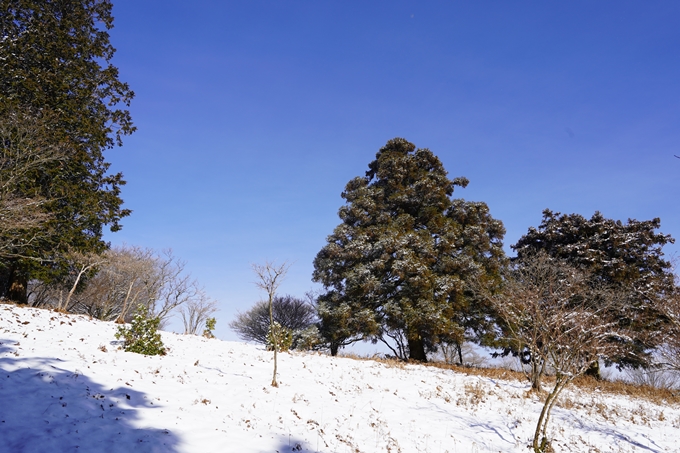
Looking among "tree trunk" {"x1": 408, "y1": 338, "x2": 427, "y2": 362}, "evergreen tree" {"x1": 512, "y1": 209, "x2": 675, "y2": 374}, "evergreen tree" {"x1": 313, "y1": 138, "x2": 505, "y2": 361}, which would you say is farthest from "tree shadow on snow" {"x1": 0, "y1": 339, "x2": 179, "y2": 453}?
"evergreen tree" {"x1": 512, "y1": 209, "x2": 675, "y2": 374}

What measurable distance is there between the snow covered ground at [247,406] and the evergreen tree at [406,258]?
536cm

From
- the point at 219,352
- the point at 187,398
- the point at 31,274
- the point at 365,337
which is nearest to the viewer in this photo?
the point at 187,398

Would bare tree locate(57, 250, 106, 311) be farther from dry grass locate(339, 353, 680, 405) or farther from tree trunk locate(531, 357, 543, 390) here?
tree trunk locate(531, 357, 543, 390)

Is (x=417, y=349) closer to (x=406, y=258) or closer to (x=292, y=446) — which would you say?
(x=406, y=258)

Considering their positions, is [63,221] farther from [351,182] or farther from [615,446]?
[615,446]

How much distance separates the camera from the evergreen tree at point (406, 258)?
1969 centimetres

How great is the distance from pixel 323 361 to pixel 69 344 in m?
8.66

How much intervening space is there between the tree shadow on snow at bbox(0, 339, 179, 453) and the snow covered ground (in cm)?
3

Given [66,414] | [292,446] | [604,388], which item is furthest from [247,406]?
[604,388]

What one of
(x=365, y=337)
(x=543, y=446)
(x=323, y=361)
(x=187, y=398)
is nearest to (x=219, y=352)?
(x=323, y=361)

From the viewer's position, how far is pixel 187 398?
8.04m

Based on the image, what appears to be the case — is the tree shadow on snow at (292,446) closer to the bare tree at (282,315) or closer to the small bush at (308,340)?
the small bush at (308,340)

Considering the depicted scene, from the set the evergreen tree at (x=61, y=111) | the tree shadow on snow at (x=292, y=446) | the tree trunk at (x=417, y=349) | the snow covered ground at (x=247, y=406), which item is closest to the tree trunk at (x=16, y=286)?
the evergreen tree at (x=61, y=111)

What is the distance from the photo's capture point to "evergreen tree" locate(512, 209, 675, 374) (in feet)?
65.5
